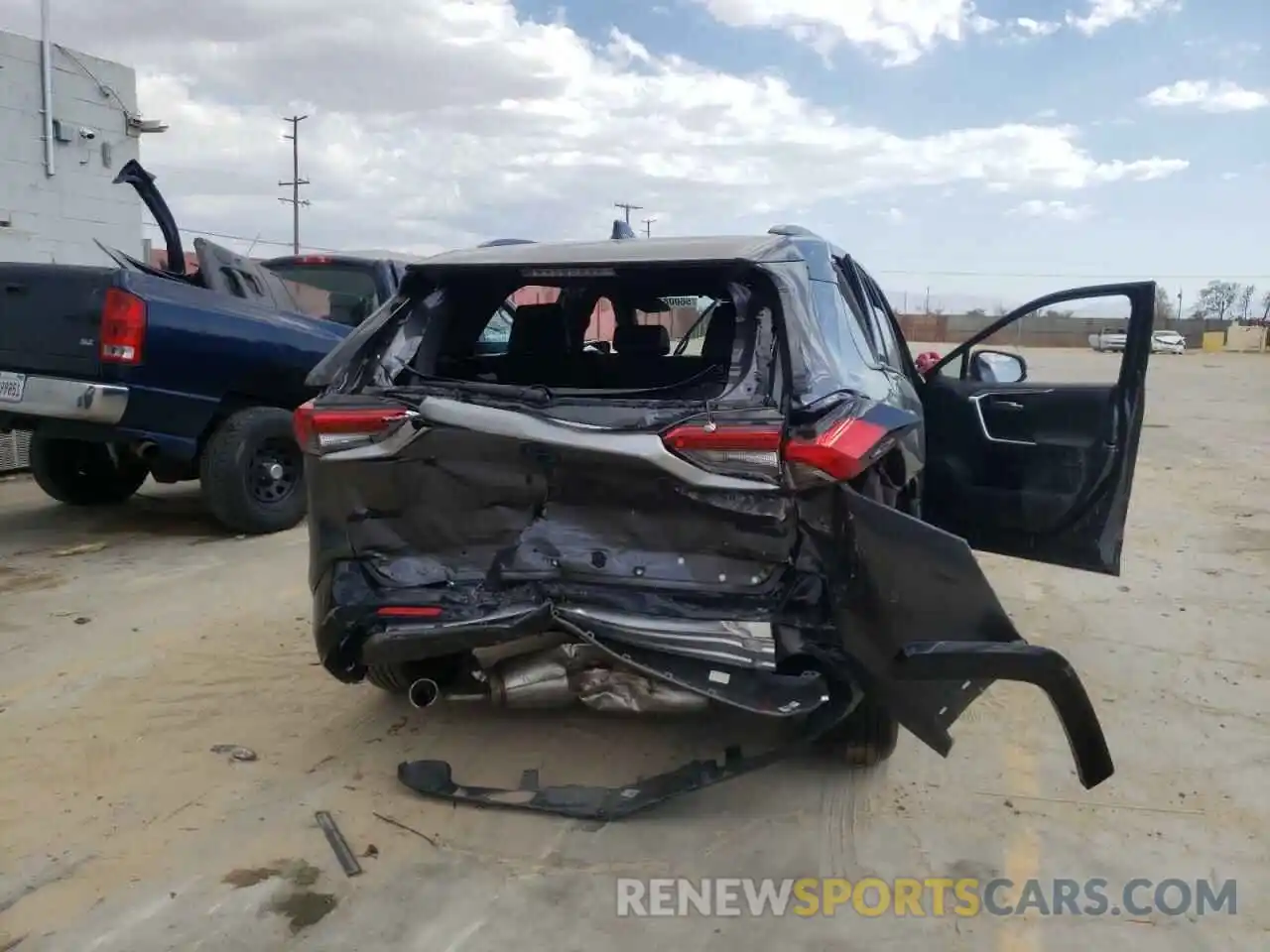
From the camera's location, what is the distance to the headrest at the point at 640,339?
5180mm

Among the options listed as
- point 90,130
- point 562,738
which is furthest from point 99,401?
point 90,130

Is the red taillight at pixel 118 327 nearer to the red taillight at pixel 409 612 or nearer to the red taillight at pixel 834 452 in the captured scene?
the red taillight at pixel 409 612

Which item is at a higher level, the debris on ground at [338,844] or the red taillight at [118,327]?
the red taillight at [118,327]

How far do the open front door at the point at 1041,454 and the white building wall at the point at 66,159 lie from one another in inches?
450

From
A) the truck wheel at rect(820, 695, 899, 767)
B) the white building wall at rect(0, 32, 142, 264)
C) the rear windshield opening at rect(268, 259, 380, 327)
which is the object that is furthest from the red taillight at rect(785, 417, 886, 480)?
the white building wall at rect(0, 32, 142, 264)

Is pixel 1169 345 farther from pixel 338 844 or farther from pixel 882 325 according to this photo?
pixel 338 844

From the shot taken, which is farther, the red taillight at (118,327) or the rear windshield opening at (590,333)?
the red taillight at (118,327)

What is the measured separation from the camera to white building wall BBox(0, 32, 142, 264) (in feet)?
40.7

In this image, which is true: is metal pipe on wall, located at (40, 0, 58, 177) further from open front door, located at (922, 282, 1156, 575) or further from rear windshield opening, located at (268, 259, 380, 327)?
open front door, located at (922, 282, 1156, 575)

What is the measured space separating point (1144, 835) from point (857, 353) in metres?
1.83

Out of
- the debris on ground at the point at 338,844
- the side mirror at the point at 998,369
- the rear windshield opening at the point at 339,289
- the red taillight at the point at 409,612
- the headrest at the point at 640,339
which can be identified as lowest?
the debris on ground at the point at 338,844

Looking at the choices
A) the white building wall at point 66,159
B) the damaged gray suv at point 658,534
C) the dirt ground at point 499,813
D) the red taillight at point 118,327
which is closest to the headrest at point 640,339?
the damaged gray suv at point 658,534

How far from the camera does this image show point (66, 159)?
13.1m
